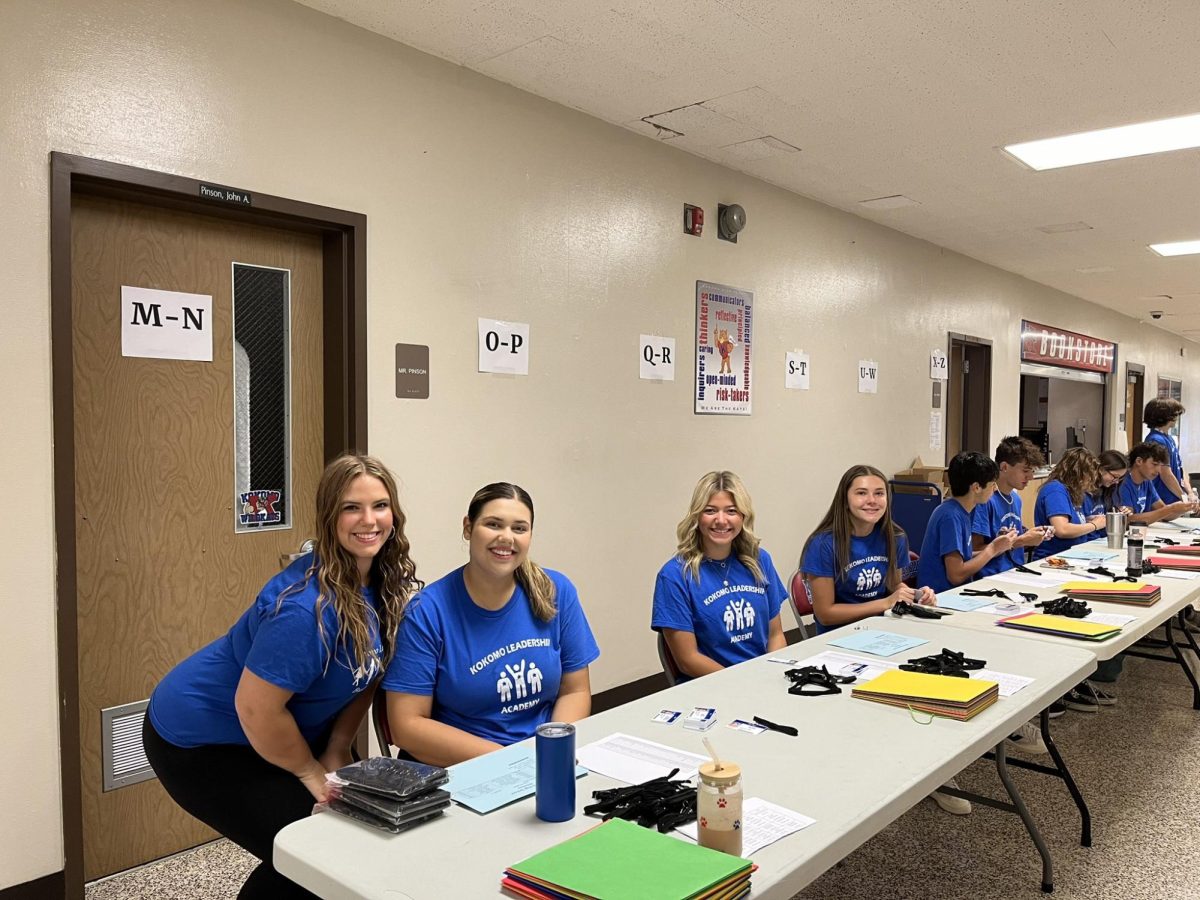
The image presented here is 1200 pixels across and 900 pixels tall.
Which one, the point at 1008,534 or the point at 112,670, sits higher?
the point at 1008,534

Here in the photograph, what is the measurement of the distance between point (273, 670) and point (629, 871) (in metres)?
0.92

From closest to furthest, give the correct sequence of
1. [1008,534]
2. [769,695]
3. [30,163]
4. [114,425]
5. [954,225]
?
[769,695]
[30,163]
[114,425]
[1008,534]
[954,225]

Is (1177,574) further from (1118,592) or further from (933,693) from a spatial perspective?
(933,693)

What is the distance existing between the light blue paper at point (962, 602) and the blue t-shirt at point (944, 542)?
44 cm

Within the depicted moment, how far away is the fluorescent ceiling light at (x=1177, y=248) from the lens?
6.62 m

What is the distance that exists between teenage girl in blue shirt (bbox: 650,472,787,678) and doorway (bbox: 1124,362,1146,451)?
10.4 m

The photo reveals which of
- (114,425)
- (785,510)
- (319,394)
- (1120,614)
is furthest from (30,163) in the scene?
(785,510)

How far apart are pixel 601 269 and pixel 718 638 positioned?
194cm

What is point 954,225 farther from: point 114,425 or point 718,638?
point 114,425

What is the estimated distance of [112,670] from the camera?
264 cm

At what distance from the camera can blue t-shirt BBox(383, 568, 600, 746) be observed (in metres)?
2.00

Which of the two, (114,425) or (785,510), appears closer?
(114,425)

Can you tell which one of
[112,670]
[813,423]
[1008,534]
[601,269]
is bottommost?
[112,670]

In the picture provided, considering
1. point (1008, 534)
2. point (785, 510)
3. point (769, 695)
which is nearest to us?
point (769, 695)
